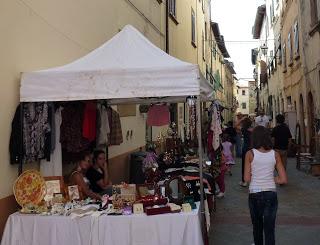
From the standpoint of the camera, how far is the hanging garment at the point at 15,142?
538 cm

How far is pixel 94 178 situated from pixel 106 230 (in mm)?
2286

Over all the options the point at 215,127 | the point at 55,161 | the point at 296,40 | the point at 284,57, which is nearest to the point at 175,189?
the point at 55,161

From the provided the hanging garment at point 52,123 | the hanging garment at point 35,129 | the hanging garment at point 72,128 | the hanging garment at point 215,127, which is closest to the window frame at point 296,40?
the hanging garment at point 215,127

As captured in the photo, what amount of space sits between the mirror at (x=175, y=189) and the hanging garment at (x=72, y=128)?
5.32 ft

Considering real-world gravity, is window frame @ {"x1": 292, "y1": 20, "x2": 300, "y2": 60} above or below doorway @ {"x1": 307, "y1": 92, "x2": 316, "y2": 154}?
above

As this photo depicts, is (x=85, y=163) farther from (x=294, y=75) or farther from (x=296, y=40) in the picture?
(x=294, y=75)

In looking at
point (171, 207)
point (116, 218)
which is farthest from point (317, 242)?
point (116, 218)

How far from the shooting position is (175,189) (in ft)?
18.6

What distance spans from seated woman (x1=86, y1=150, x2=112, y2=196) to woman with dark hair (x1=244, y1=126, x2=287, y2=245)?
100 inches

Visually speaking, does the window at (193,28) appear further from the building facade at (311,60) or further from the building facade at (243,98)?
the building facade at (243,98)

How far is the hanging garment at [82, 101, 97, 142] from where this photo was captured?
21.8ft

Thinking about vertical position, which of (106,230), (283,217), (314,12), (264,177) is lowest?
(283,217)

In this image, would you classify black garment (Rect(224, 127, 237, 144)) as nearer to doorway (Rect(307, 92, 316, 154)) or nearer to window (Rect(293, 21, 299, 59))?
doorway (Rect(307, 92, 316, 154))

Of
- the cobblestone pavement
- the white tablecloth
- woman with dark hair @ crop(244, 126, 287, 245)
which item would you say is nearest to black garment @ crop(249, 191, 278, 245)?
woman with dark hair @ crop(244, 126, 287, 245)
